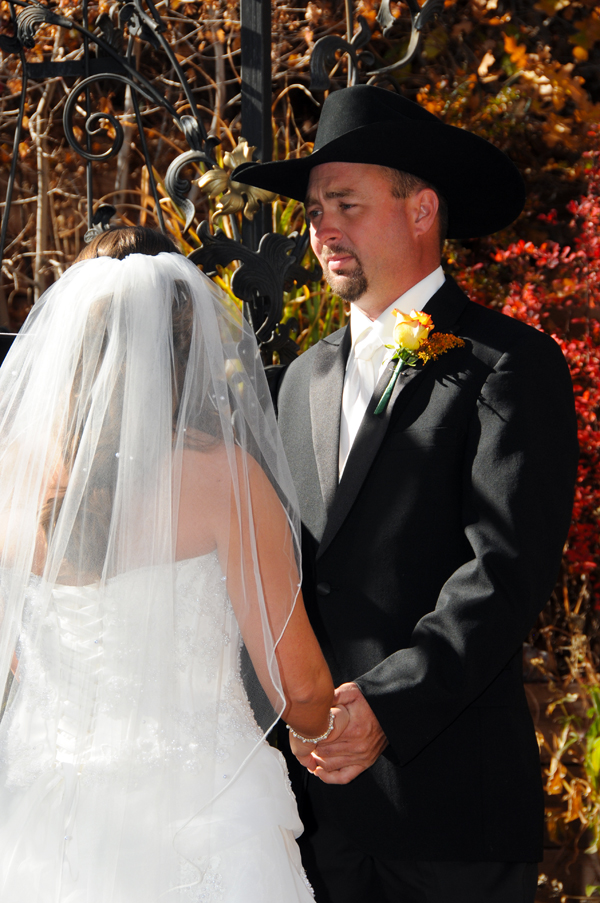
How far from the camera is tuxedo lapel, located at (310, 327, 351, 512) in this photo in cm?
201

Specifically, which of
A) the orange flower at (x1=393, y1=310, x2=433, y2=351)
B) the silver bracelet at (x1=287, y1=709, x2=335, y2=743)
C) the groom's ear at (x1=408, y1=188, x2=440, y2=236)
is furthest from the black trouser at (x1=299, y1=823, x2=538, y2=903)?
the groom's ear at (x1=408, y1=188, x2=440, y2=236)

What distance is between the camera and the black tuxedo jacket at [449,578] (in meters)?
1.77

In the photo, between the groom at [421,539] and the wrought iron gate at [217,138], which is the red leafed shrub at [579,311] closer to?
the wrought iron gate at [217,138]

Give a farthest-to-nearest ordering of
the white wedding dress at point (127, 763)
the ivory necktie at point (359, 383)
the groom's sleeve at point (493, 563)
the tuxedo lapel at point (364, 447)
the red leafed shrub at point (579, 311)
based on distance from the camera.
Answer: the red leafed shrub at point (579, 311)
the ivory necktie at point (359, 383)
the tuxedo lapel at point (364, 447)
the groom's sleeve at point (493, 563)
the white wedding dress at point (127, 763)

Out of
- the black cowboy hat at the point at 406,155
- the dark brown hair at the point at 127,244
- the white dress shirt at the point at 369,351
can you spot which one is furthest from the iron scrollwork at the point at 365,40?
the dark brown hair at the point at 127,244

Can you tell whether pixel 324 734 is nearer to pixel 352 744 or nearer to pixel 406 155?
pixel 352 744

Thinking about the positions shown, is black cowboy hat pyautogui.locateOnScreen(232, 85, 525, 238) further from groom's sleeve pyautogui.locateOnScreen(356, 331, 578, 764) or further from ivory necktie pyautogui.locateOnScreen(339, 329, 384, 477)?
groom's sleeve pyautogui.locateOnScreen(356, 331, 578, 764)

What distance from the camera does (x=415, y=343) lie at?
1958mm

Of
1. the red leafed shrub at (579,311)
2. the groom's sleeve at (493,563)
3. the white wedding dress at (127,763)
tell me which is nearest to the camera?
the white wedding dress at (127,763)

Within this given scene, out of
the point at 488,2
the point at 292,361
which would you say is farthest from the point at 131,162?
the point at 292,361

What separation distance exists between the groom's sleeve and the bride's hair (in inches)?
23.9

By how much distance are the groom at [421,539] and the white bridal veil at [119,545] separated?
383mm

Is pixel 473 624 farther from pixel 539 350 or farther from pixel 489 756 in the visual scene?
pixel 539 350

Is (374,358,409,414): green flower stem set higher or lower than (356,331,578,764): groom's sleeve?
higher
